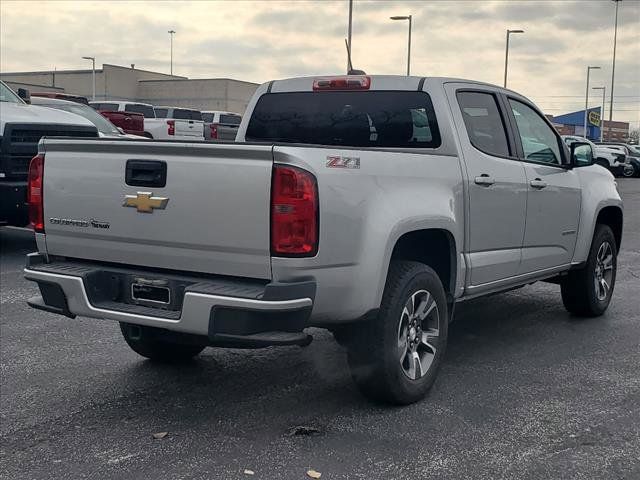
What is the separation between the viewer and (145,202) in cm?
407

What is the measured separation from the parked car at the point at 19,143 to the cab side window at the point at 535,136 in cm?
603

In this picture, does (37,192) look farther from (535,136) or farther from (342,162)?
(535,136)

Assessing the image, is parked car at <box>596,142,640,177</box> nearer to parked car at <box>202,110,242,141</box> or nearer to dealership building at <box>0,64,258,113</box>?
parked car at <box>202,110,242,141</box>

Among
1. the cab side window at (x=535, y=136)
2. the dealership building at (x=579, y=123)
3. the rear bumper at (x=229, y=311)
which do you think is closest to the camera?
the rear bumper at (x=229, y=311)

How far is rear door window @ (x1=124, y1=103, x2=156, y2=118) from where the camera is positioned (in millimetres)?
32031

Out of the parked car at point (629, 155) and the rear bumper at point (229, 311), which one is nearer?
the rear bumper at point (229, 311)

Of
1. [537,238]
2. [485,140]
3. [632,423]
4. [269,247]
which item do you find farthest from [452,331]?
[269,247]

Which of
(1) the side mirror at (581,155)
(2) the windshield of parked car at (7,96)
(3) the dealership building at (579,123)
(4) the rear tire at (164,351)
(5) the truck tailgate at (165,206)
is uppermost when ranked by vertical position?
(3) the dealership building at (579,123)

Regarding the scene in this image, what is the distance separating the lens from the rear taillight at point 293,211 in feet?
12.3

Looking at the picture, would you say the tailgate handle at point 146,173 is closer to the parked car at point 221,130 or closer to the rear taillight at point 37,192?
the rear taillight at point 37,192

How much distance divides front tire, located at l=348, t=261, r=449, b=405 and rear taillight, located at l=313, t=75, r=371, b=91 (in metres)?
1.47

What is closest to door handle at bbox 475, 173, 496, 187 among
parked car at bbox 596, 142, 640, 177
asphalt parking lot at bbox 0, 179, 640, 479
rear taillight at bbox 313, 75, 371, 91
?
rear taillight at bbox 313, 75, 371, 91

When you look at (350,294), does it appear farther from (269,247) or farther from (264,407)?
(264,407)

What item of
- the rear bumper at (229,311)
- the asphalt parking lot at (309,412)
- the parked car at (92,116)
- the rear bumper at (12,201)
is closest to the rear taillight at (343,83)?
the asphalt parking lot at (309,412)
